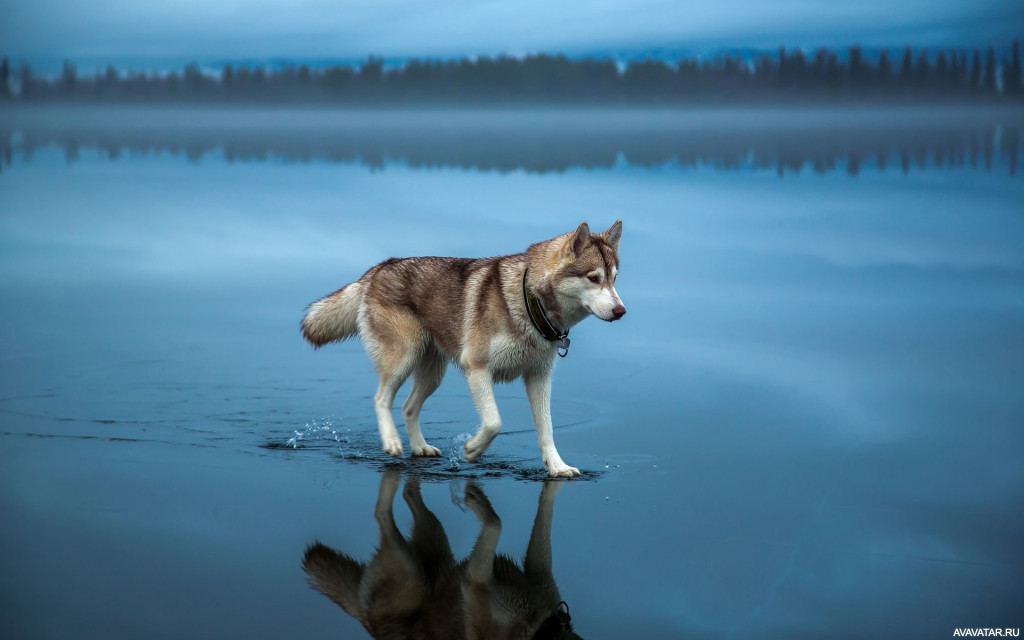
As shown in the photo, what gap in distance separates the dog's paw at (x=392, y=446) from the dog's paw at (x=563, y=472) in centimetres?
126

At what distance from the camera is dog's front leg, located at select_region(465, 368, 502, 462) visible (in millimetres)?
8047

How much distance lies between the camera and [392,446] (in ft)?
28.3

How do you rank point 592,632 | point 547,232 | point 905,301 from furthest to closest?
point 547,232 → point 905,301 → point 592,632

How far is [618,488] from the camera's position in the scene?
765 cm

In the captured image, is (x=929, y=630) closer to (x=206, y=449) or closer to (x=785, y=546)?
(x=785, y=546)

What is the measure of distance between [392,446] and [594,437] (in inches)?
61.0

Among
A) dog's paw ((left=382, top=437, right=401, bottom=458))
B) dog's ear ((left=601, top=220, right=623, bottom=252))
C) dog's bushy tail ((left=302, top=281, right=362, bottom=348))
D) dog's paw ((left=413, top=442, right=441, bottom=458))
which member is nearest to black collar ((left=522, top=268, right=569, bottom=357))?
dog's ear ((left=601, top=220, right=623, bottom=252))

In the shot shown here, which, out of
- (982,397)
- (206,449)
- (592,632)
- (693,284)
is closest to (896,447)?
(982,397)

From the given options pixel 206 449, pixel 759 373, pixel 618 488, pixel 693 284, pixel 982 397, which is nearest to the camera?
pixel 618 488

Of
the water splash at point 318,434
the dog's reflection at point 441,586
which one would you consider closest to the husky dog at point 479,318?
the water splash at point 318,434

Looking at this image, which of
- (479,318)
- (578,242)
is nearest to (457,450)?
(479,318)

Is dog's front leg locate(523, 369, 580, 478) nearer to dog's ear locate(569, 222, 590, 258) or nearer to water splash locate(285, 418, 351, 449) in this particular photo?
dog's ear locate(569, 222, 590, 258)

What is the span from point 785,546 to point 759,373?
16.0 ft

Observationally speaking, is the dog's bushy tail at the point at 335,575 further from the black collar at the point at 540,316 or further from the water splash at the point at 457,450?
the black collar at the point at 540,316
